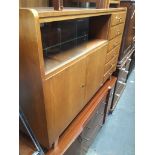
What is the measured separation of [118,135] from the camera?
6.95 ft

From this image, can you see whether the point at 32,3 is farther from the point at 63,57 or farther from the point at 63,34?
the point at 63,57

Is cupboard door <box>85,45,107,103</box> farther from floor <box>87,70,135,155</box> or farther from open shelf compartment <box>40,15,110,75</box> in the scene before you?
floor <box>87,70,135,155</box>

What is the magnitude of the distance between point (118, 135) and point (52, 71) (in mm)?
1678

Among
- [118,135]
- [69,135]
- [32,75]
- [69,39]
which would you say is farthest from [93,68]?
[118,135]

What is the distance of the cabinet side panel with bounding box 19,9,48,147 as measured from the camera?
612mm

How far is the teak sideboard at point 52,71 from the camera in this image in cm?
65

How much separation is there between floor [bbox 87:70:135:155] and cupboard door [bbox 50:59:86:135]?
3.26 feet

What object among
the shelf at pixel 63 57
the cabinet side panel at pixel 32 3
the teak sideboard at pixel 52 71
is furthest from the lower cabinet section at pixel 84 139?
the cabinet side panel at pixel 32 3

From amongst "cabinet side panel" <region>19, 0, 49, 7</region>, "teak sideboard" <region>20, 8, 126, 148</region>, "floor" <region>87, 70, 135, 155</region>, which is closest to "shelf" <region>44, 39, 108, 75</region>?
"teak sideboard" <region>20, 8, 126, 148</region>

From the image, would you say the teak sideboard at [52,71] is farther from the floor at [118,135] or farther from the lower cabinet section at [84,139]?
the floor at [118,135]
